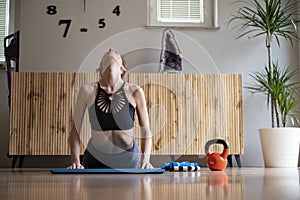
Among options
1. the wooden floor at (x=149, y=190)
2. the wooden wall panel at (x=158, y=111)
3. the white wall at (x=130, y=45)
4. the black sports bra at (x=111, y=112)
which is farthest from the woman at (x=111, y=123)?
the white wall at (x=130, y=45)

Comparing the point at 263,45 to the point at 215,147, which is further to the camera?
the point at 263,45

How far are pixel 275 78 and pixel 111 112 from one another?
238cm

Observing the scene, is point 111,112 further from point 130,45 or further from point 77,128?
point 130,45

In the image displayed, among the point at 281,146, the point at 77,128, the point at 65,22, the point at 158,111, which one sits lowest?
the point at 281,146

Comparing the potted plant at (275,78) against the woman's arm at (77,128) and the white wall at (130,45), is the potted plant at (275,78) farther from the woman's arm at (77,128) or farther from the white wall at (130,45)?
the woman's arm at (77,128)

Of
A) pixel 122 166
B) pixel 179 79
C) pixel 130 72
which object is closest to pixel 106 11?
pixel 130 72

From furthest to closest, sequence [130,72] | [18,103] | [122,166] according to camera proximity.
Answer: [130,72] < [18,103] < [122,166]

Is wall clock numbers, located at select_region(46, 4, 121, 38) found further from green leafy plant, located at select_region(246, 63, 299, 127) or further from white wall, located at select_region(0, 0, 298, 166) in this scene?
green leafy plant, located at select_region(246, 63, 299, 127)

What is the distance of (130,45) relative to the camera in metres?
5.00

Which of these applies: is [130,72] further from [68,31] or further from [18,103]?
[18,103]

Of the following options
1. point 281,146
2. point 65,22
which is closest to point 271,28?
point 281,146

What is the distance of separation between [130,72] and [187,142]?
36.5 inches

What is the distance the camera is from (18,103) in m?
4.38

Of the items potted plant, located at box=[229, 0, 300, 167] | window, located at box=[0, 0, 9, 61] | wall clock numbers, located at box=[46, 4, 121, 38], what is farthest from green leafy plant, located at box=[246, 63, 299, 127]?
window, located at box=[0, 0, 9, 61]
